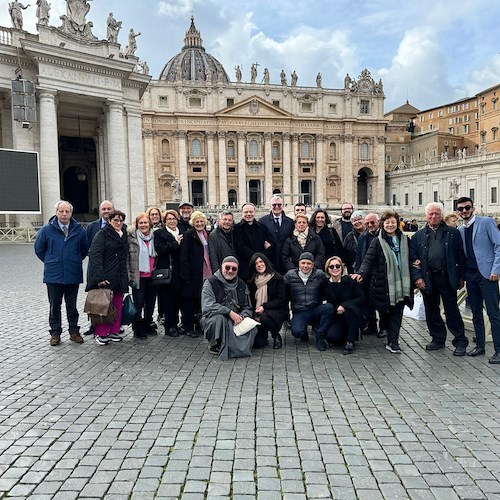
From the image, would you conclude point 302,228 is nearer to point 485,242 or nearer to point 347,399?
point 485,242

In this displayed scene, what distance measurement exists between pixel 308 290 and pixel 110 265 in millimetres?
2753

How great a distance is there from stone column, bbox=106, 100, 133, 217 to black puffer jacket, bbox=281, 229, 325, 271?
60.7ft

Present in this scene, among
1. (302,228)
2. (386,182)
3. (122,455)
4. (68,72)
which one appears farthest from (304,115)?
(122,455)

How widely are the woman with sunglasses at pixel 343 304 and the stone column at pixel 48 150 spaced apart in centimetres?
1922

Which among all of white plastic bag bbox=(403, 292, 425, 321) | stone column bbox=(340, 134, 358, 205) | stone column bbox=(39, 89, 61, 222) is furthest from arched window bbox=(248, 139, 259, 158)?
white plastic bag bbox=(403, 292, 425, 321)

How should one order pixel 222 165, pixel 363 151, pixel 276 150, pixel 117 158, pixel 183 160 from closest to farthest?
pixel 117 158, pixel 183 160, pixel 222 165, pixel 276 150, pixel 363 151

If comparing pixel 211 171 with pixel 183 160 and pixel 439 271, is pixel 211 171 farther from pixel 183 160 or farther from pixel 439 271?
pixel 439 271

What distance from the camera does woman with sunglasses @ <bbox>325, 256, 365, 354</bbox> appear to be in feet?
20.0

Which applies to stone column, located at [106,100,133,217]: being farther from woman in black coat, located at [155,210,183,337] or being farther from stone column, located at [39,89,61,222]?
woman in black coat, located at [155,210,183,337]

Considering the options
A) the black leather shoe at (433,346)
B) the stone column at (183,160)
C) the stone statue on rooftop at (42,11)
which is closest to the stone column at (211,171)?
the stone column at (183,160)

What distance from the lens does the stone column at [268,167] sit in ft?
204

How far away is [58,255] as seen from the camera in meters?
6.43

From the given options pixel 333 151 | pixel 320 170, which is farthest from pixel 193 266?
pixel 333 151

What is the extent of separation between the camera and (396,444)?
3.46 m
